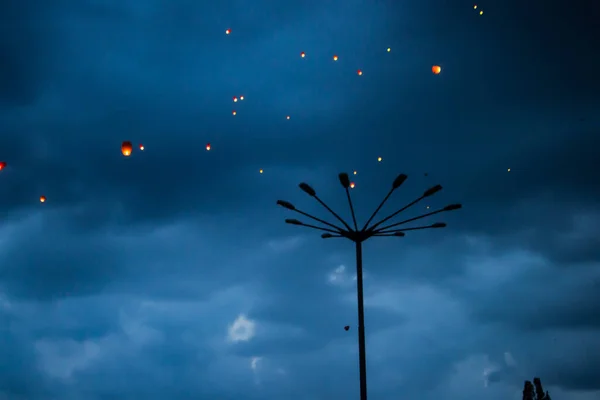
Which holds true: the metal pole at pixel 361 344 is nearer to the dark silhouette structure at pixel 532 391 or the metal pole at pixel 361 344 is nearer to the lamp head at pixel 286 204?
the lamp head at pixel 286 204

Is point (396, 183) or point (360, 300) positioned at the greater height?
point (396, 183)

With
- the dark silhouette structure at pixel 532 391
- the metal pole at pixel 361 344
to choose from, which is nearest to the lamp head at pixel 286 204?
the metal pole at pixel 361 344

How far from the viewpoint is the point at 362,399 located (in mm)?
19500

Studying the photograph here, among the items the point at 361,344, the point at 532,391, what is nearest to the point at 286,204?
the point at 361,344

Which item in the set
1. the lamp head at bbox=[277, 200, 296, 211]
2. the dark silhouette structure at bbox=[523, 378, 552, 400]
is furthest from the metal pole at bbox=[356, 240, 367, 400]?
the dark silhouette structure at bbox=[523, 378, 552, 400]

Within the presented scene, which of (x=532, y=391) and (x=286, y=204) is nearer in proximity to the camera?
(x=286, y=204)

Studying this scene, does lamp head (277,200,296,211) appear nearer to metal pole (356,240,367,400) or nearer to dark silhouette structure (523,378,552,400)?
metal pole (356,240,367,400)

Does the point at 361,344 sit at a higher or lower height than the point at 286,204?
lower

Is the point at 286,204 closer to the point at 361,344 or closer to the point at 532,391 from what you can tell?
the point at 361,344

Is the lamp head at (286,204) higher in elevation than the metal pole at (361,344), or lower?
higher

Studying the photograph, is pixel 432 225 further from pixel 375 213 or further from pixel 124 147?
pixel 124 147

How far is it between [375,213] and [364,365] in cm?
476

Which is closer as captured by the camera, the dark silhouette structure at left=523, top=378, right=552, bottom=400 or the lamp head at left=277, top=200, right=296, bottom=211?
the lamp head at left=277, top=200, right=296, bottom=211

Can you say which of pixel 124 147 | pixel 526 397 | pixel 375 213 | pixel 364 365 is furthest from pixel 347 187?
pixel 526 397
